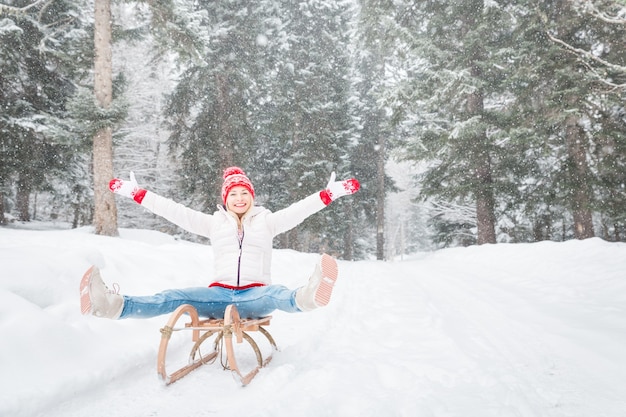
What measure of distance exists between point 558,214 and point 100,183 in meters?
17.7

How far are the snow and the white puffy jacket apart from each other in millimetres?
814

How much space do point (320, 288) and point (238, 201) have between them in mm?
1401

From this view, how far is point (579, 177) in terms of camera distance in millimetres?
10508

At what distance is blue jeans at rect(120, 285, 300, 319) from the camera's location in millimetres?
2883

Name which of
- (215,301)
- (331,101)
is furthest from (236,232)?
(331,101)

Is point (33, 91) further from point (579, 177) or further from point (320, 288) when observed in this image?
point (579, 177)

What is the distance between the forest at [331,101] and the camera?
9.84 metres

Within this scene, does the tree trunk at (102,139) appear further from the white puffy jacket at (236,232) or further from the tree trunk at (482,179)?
the tree trunk at (482,179)

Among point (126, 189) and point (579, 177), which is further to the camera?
point (579, 177)

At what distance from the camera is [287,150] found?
72.2 ft

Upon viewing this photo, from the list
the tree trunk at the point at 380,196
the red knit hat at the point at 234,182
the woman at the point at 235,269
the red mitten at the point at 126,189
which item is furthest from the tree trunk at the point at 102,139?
the tree trunk at the point at 380,196

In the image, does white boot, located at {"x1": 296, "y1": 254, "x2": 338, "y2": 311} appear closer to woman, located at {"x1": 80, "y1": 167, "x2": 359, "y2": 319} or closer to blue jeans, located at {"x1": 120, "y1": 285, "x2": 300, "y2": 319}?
woman, located at {"x1": 80, "y1": 167, "x2": 359, "y2": 319}

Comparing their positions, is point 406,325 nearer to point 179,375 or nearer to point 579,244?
point 179,375

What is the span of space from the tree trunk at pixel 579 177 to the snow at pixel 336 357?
217 inches
